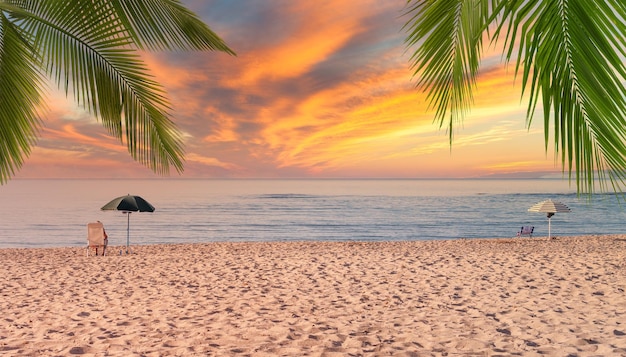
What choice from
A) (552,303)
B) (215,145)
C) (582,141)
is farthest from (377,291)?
(215,145)

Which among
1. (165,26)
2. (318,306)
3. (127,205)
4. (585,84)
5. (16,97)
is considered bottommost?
(318,306)

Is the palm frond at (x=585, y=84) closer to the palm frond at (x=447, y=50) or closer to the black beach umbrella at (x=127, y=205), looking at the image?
the palm frond at (x=447, y=50)

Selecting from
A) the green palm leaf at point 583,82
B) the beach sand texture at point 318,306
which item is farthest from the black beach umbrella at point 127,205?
the green palm leaf at point 583,82

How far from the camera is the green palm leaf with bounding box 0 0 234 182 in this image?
4.75m

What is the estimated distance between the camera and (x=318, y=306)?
796cm

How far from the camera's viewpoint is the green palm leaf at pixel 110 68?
4.75 m

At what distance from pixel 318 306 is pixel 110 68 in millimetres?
4841

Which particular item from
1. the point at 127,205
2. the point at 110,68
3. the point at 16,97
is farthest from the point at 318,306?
the point at 127,205

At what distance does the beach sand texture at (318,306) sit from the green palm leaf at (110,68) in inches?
95.5

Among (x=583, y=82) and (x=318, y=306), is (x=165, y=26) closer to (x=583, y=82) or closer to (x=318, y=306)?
(x=583, y=82)

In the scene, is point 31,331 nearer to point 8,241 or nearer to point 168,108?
point 168,108

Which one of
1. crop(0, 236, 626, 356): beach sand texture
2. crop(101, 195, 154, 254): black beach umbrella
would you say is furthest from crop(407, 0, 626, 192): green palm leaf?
crop(101, 195, 154, 254): black beach umbrella

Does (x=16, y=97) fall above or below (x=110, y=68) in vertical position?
below

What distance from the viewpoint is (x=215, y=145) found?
55.3m
